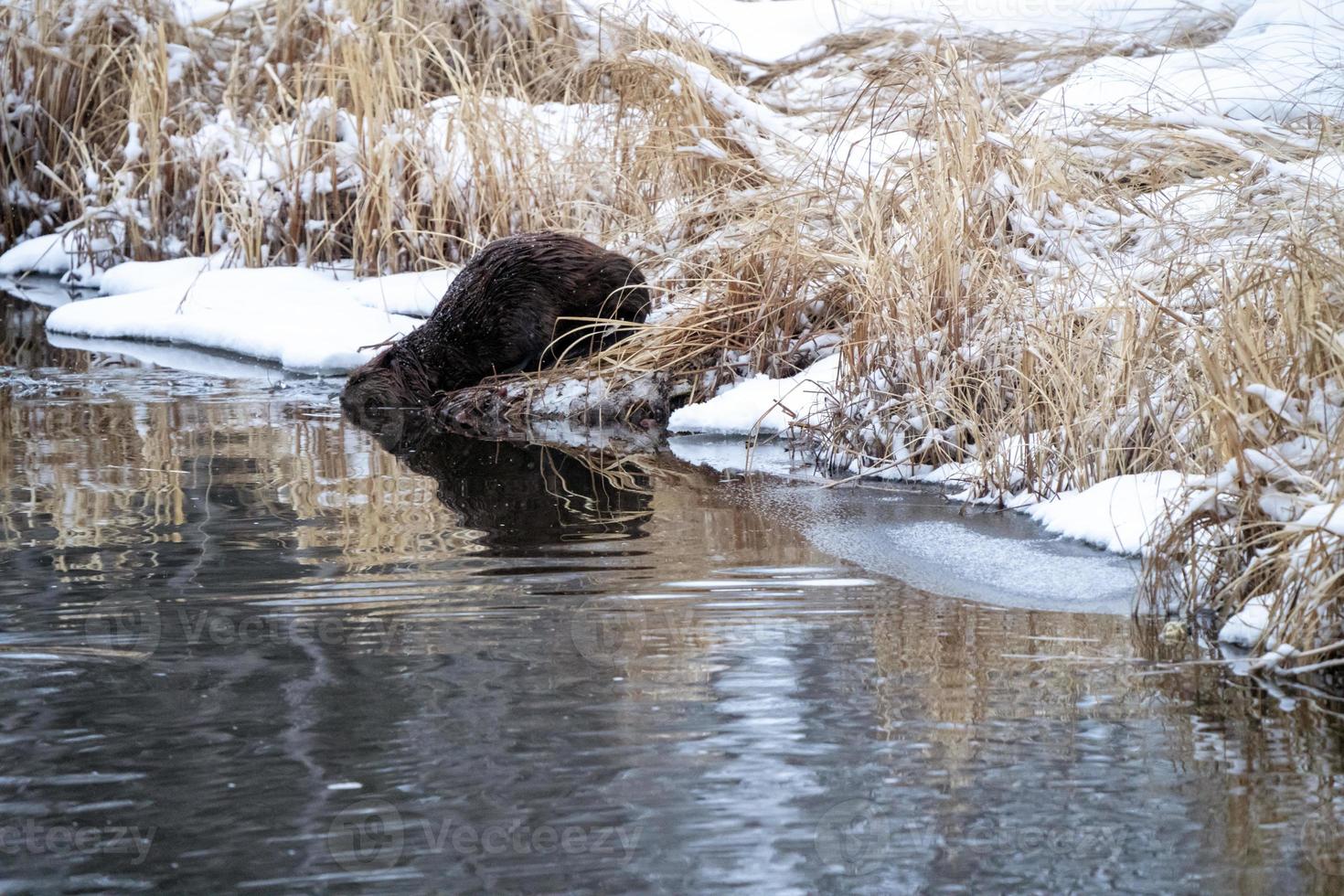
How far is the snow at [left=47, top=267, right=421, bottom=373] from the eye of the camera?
28.2ft

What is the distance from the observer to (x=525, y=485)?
220 inches

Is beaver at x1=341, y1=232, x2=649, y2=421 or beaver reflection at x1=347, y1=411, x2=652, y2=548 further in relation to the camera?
beaver at x1=341, y1=232, x2=649, y2=421

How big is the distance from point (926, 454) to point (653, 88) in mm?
3492

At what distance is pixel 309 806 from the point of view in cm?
277

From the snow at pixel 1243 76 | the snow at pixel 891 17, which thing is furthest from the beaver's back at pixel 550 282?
the snow at pixel 891 17

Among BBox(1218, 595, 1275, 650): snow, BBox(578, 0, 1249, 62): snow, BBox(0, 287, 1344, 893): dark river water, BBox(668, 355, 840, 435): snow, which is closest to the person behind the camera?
BBox(0, 287, 1344, 893): dark river water

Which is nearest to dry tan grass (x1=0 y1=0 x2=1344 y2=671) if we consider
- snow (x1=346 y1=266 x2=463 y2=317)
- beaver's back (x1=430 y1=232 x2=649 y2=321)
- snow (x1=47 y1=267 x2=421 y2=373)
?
snow (x1=346 y1=266 x2=463 y2=317)

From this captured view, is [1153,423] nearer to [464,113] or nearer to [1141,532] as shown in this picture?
[1141,532]

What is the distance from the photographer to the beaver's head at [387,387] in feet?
24.3

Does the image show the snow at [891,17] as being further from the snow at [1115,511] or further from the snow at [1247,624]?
the snow at [1247,624]

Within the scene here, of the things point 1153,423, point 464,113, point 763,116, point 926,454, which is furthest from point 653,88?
point 1153,423

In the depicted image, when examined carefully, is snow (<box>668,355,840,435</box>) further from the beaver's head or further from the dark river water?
the dark river water

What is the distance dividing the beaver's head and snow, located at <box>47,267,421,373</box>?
2.01 ft

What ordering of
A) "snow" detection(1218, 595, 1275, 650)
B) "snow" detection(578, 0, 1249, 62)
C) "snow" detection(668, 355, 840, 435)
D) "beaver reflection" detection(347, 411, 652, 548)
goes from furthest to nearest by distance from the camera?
"snow" detection(578, 0, 1249, 62), "snow" detection(668, 355, 840, 435), "beaver reflection" detection(347, 411, 652, 548), "snow" detection(1218, 595, 1275, 650)
